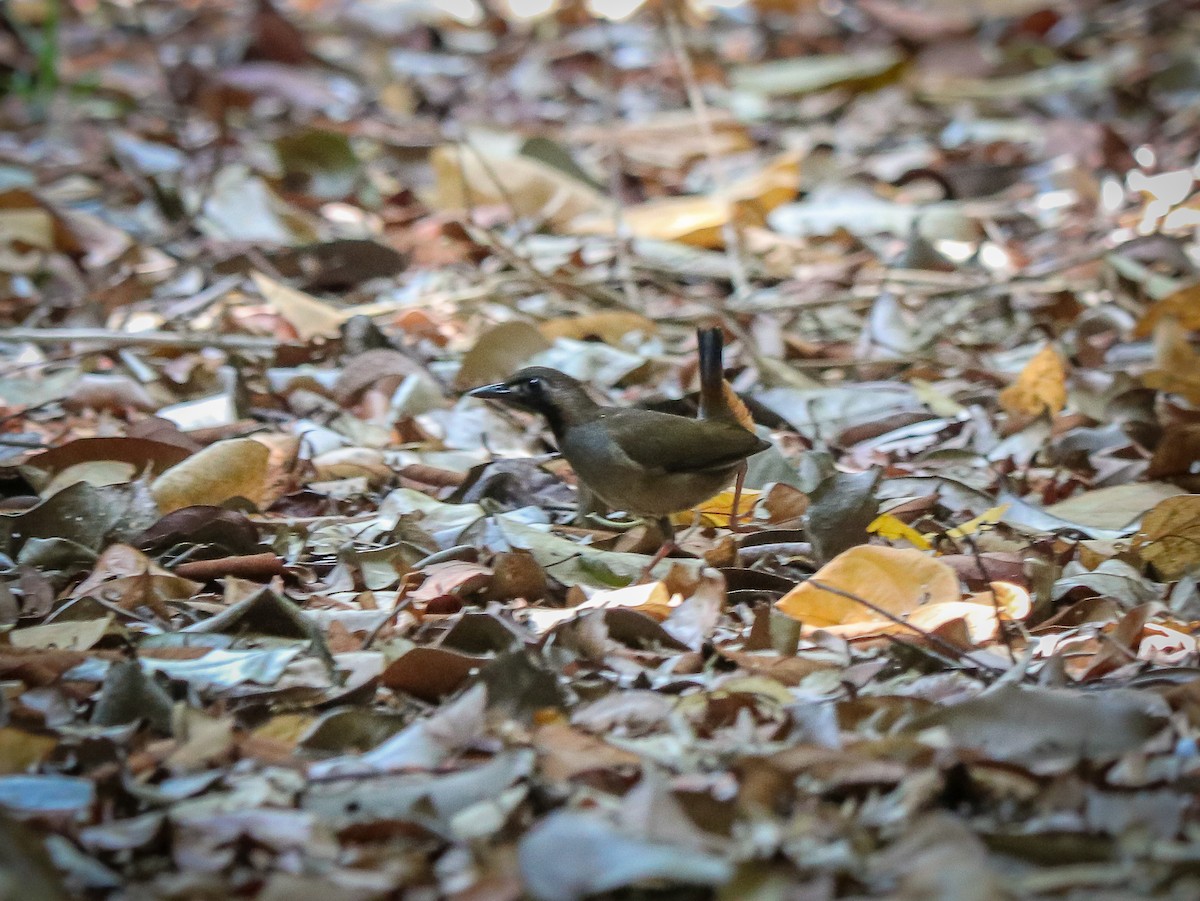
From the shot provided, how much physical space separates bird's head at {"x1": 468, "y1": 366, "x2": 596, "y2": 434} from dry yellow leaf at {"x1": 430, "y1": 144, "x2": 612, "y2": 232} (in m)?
2.72

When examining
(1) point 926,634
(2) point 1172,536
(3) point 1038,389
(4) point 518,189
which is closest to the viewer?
(1) point 926,634

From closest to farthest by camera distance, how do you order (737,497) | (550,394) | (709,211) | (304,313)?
(737,497) < (550,394) < (304,313) < (709,211)

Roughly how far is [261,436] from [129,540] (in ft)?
2.33

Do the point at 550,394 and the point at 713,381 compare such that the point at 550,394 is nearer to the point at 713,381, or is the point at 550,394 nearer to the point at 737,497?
the point at 713,381

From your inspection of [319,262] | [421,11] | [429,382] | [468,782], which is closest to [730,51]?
[421,11]

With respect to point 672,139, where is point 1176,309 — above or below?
above

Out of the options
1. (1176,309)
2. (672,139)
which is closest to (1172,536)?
(1176,309)

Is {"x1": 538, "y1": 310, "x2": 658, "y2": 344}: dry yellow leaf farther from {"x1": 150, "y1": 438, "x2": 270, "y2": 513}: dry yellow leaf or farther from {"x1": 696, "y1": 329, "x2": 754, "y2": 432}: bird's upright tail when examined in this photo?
{"x1": 150, "y1": 438, "x2": 270, "y2": 513}: dry yellow leaf

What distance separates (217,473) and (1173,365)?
2.85 meters

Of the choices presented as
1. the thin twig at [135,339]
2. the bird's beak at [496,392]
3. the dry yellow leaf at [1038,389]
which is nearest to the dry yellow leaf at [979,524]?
the dry yellow leaf at [1038,389]

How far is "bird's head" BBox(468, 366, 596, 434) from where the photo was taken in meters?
3.88

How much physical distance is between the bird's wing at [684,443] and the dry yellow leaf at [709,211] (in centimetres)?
276

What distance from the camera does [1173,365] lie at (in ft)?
15.4

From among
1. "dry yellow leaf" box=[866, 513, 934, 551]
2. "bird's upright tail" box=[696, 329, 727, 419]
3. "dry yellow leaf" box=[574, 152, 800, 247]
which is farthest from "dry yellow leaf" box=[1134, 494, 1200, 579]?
"dry yellow leaf" box=[574, 152, 800, 247]
